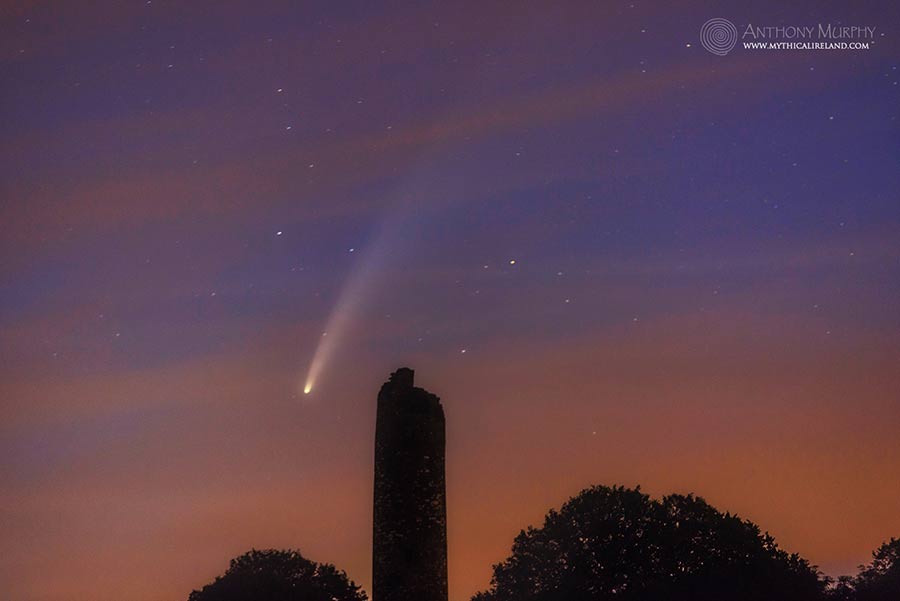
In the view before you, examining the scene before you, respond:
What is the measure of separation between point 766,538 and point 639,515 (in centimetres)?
595

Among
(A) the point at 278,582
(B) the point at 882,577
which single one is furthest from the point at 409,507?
(B) the point at 882,577

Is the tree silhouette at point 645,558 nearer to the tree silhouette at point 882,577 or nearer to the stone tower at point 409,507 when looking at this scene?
the tree silhouette at point 882,577

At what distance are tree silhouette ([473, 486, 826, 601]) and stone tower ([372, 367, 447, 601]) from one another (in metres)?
16.0

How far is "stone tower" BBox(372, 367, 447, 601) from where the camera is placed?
42906 millimetres

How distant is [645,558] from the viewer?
191 ft

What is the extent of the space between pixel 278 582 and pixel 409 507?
54.8 feet

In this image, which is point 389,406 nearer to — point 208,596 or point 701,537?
point 208,596

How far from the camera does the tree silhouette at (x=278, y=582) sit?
2232 inches

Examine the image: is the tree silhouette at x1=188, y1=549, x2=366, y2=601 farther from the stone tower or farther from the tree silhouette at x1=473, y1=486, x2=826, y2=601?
the stone tower

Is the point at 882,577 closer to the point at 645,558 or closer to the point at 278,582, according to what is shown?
the point at 645,558

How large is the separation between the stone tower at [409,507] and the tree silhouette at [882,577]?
2572 centimetres

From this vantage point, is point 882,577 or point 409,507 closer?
point 409,507

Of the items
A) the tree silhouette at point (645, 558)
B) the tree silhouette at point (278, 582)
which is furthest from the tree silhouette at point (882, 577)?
the tree silhouette at point (278, 582)

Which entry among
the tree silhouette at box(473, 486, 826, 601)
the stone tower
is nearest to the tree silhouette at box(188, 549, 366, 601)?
the tree silhouette at box(473, 486, 826, 601)
